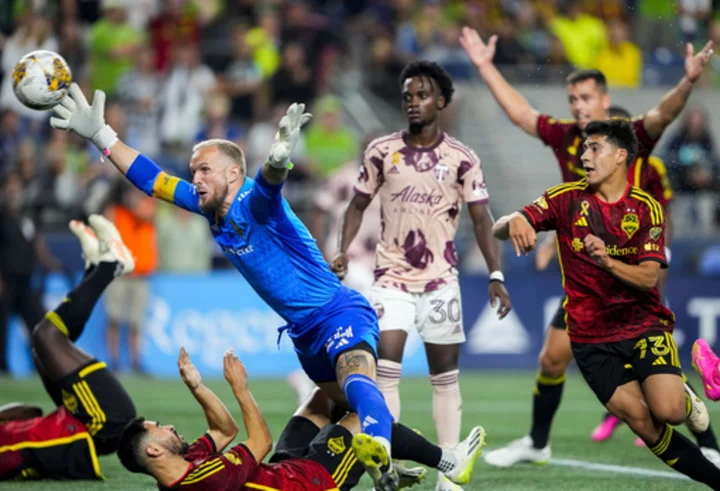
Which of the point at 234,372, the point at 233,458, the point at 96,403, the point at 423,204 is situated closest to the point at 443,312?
the point at 423,204

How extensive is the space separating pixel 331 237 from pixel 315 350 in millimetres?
5369

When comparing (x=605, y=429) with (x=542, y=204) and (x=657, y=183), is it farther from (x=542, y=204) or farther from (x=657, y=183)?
(x=542, y=204)

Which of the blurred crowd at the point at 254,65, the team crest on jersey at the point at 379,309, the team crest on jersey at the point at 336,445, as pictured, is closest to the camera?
the team crest on jersey at the point at 336,445

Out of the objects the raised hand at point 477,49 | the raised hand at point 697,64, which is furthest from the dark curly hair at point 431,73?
the raised hand at point 697,64

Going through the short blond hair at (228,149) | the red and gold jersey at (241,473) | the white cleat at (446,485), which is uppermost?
the short blond hair at (228,149)

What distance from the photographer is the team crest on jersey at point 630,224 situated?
258 inches

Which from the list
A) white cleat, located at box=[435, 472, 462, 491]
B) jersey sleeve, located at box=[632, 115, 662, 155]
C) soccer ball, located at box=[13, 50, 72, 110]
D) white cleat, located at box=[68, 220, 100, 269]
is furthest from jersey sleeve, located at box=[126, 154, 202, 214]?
jersey sleeve, located at box=[632, 115, 662, 155]

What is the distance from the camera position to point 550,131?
857 cm

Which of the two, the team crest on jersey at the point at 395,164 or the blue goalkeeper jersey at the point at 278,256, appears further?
the team crest on jersey at the point at 395,164

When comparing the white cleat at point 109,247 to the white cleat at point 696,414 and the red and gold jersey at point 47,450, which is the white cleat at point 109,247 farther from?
the white cleat at point 696,414

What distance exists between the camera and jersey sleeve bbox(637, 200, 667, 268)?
6492mm

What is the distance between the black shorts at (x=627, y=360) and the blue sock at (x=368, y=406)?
132 cm

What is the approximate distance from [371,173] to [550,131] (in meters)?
1.51

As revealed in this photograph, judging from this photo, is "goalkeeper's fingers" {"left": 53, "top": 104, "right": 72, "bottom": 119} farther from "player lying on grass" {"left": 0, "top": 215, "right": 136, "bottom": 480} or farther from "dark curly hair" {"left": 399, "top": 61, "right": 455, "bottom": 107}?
"dark curly hair" {"left": 399, "top": 61, "right": 455, "bottom": 107}
